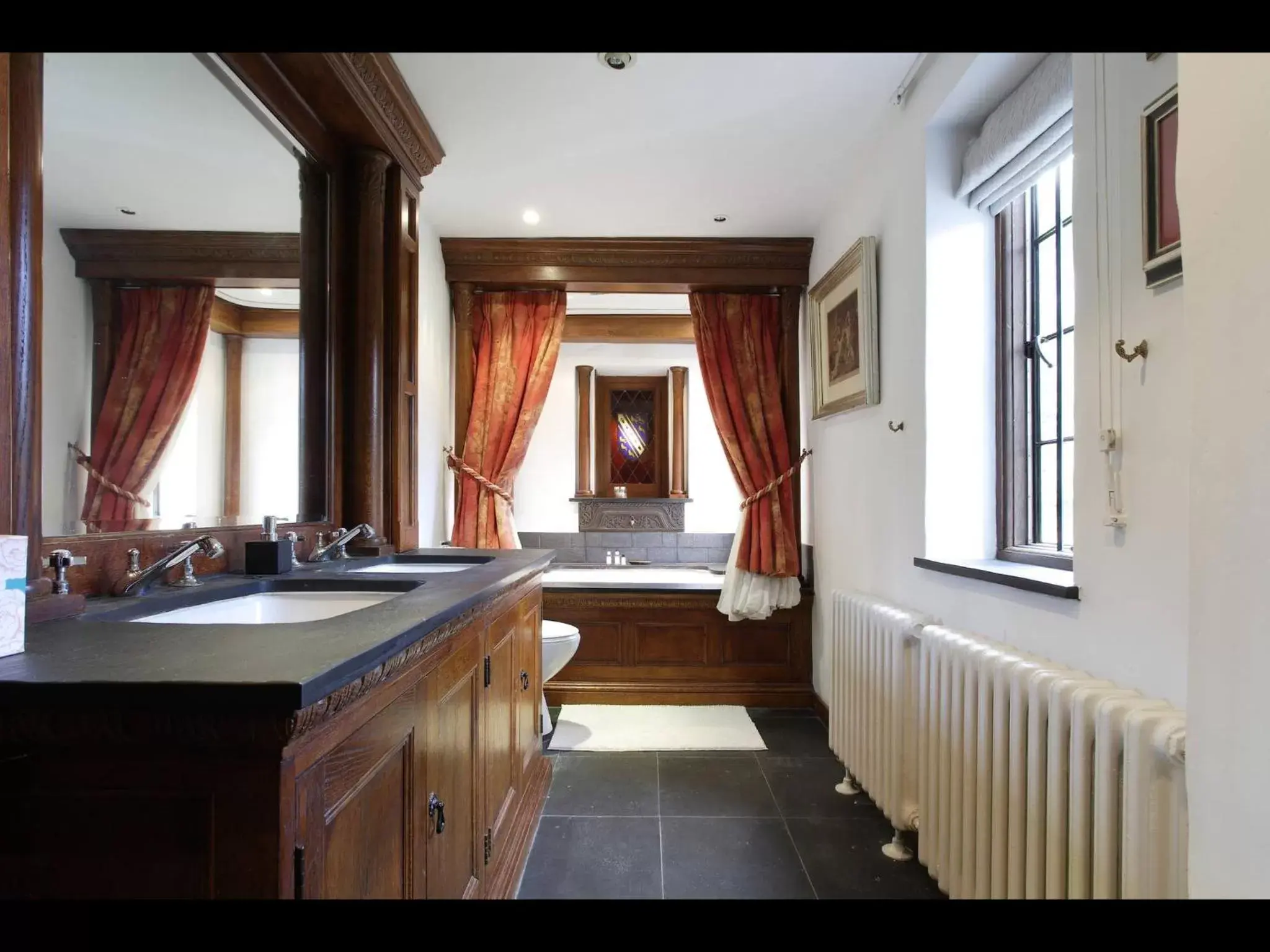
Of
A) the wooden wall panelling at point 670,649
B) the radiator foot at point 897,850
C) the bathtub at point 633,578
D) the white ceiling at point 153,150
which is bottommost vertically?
the radiator foot at point 897,850

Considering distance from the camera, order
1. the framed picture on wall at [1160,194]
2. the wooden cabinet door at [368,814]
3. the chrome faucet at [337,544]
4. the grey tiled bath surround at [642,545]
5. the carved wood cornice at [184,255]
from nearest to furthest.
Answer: the wooden cabinet door at [368,814] → the framed picture on wall at [1160,194] → the carved wood cornice at [184,255] → the chrome faucet at [337,544] → the grey tiled bath surround at [642,545]

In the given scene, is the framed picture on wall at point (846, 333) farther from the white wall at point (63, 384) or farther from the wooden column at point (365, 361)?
the white wall at point (63, 384)

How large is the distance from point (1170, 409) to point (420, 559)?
2.06m

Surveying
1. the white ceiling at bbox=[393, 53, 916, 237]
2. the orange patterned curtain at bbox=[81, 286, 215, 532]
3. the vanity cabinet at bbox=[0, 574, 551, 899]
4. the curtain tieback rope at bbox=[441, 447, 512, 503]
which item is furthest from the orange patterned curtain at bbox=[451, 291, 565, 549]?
the vanity cabinet at bbox=[0, 574, 551, 899]

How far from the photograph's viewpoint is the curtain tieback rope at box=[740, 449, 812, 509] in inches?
131

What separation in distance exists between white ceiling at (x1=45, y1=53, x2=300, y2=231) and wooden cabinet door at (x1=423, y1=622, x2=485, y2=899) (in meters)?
1.16

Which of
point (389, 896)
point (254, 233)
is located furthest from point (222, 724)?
point (254, 233)

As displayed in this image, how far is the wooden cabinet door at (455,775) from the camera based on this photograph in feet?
3.96

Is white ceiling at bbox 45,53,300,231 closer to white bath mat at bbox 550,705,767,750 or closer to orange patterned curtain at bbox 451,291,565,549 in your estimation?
orange patterned curtain at bbox 451,291,565,549

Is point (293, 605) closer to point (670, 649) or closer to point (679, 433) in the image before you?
point (670, 649)

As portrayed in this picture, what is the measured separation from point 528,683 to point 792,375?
7.32 feet

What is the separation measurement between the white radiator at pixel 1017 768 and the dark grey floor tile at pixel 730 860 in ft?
1.23

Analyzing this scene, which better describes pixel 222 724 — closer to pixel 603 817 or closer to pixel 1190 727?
pixel 1190 727

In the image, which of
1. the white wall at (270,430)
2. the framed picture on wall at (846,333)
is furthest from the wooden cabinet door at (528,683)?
the framed picture on wall at (846,333)
